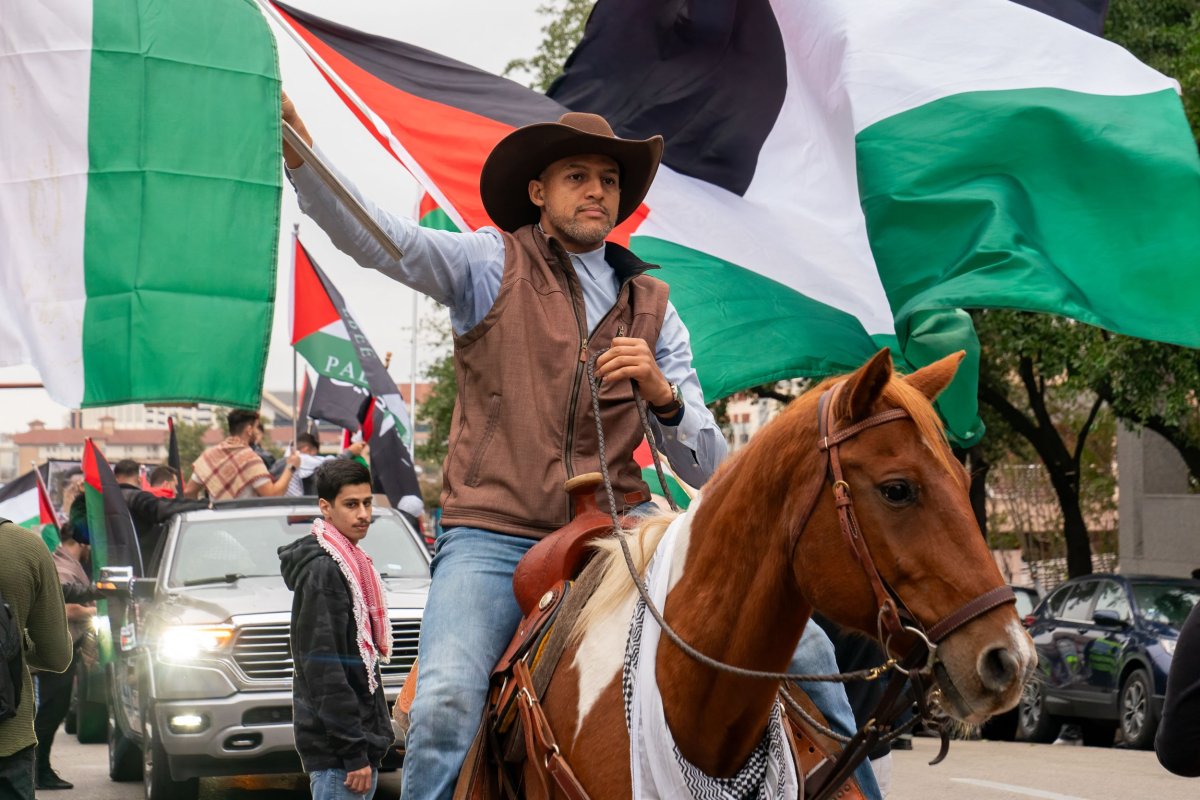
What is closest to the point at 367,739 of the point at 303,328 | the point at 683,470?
the point at 683,470

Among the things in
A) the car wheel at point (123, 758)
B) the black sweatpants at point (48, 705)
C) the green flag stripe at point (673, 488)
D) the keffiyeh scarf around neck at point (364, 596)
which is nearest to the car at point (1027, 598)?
the car wheel at point (123, 758)

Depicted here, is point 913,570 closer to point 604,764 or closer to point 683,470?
point 604,764

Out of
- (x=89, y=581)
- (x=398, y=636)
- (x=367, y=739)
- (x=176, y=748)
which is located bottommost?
(x=89, y=581)

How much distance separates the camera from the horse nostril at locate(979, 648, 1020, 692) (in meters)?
3.13

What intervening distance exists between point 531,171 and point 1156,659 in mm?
12749

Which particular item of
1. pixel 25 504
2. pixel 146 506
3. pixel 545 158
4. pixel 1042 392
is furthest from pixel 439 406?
pixel 545 158

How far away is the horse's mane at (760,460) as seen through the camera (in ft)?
11.4

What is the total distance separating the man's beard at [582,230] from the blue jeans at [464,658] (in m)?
0.89

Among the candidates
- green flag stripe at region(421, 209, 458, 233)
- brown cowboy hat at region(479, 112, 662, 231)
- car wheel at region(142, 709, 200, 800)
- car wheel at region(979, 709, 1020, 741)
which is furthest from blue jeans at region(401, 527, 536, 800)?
car wheel at region(979, 709, 1020, 741)

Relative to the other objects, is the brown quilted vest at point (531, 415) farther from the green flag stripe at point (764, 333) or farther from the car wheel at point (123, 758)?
the car wheel at point (123, 758)

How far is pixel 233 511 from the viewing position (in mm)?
11883

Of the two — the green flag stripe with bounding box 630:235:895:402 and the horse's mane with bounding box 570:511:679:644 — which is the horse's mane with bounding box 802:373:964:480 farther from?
the green flag stripe with bounding box 630:235:895:402

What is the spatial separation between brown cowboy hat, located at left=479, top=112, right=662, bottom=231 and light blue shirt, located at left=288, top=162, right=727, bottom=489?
184 millimetres

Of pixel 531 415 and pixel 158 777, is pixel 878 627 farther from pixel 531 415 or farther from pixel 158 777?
pixel 158 777
